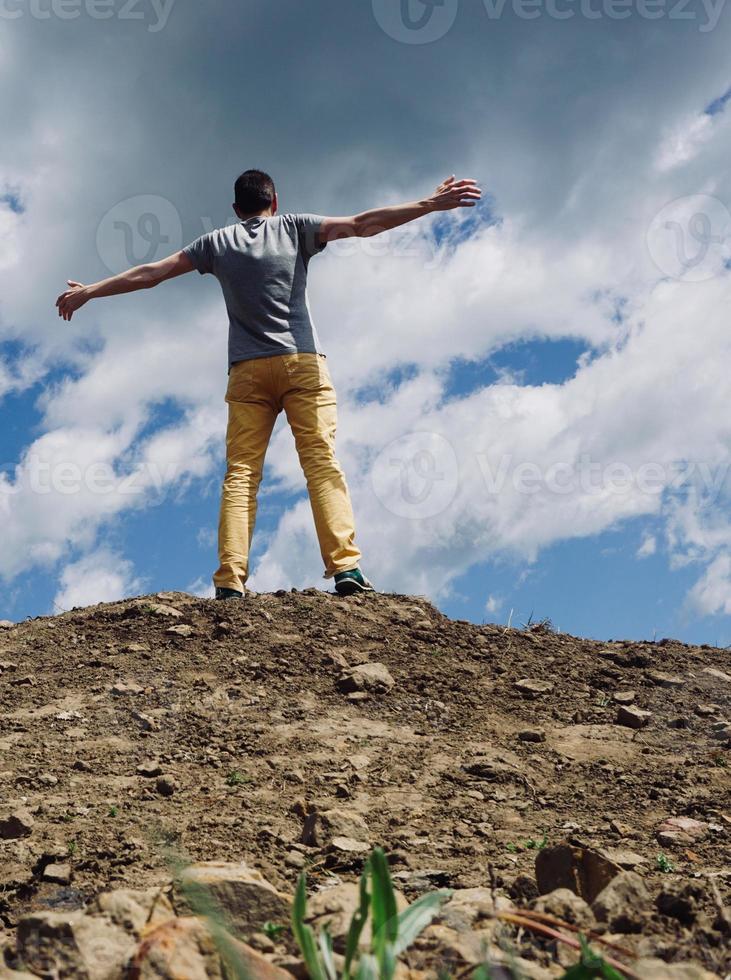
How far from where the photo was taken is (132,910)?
80.4 inches

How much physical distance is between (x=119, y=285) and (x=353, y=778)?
381 cm

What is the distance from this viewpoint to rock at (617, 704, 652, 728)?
4.50 meters

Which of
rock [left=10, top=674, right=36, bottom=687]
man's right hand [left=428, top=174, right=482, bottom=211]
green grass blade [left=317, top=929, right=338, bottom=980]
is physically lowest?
green grass blade [left=317, top=929, right=338, bottom=980]

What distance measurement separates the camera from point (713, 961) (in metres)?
1.99

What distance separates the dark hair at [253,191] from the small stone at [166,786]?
4157 millimetres

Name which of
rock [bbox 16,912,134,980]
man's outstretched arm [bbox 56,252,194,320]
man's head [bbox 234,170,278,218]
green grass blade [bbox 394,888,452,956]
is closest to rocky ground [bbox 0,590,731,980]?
rock [bbox 16,912,134,980]

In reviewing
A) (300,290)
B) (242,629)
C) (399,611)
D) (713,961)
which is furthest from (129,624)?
(713,961)

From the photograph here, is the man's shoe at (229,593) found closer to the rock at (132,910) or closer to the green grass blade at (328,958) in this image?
the rock at (132,910)

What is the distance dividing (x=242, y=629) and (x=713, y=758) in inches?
103

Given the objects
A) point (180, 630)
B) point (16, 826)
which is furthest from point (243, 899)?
point (180, 630)

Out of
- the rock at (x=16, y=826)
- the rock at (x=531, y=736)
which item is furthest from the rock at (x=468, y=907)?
the rock at (x=531, y=736)

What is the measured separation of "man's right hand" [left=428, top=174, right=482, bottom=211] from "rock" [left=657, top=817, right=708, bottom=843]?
11.8 feet

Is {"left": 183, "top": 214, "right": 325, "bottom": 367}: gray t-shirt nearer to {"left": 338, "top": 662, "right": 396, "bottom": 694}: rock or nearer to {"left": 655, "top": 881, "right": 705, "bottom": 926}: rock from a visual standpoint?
{"left": 338, "top": 662, "right": 396, "bottom": 694}: rock

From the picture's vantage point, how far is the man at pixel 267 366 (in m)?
5.83
